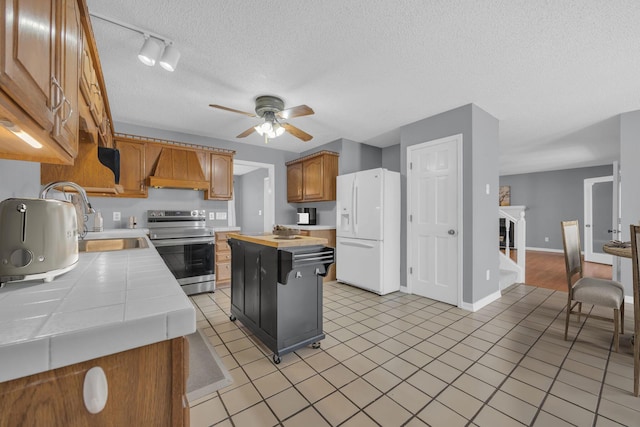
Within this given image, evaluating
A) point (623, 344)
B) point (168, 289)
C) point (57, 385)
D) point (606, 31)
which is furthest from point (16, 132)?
point (623, 344)

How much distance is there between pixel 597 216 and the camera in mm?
6453

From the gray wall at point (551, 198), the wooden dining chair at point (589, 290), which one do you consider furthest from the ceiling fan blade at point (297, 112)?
the gray wall at point (551, 198)

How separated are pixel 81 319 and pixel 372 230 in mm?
3398

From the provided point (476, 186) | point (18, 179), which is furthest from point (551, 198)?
point (18, 179)

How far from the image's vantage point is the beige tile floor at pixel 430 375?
148 centimetres

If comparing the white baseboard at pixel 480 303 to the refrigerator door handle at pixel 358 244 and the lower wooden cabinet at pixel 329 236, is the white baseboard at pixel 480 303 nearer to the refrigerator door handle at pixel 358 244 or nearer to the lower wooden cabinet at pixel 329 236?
the refrigerator door handle at pixel 358 244

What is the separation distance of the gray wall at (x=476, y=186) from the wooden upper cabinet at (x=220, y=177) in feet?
9.86

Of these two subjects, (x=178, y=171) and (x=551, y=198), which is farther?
(x=551, y=198)

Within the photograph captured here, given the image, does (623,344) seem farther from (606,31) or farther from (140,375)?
(140,375)

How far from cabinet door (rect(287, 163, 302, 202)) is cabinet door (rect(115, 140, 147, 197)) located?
2424 millimetres

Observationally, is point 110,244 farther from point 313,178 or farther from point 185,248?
point 313,178

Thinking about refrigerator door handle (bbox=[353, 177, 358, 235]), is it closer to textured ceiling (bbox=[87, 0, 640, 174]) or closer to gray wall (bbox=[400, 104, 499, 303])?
textured ceiling (bbox=[87, 0, 640, 174])

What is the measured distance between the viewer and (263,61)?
227cm

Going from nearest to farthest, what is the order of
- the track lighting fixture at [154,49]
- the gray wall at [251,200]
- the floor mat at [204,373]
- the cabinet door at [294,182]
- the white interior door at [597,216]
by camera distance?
the floor mat at [204,373] < the track lighting fixture at [154,49] < the cabinet door at [294,182] < the white interior door at [597,216] < the gray wall at [251,200]
